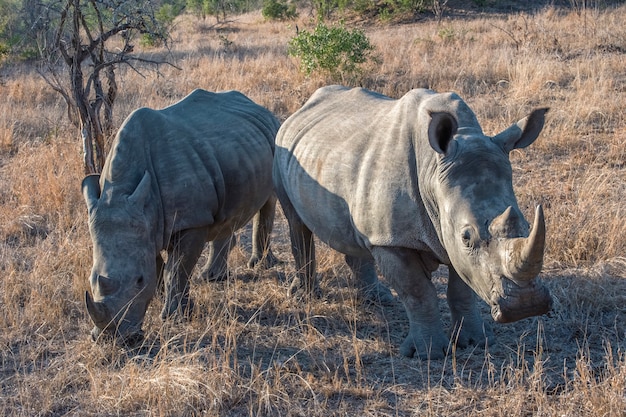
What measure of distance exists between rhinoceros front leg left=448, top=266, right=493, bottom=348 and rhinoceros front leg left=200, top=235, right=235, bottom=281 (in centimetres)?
218

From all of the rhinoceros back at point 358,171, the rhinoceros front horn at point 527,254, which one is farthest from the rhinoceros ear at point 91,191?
the rhinoceros front horn at point 527,254

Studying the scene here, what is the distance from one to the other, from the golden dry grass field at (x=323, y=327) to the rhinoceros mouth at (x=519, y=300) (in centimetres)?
49

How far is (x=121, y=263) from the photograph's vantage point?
190 inches

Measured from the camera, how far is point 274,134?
6750mm

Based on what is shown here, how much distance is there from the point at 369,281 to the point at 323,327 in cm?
66

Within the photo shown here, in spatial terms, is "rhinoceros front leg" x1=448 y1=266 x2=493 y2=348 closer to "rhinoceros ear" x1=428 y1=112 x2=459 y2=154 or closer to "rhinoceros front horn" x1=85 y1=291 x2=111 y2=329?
Answer: "rhinoceros ear" x1=428 y1=112 x2=459 y2=154

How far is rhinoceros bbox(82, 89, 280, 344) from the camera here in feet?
15.9

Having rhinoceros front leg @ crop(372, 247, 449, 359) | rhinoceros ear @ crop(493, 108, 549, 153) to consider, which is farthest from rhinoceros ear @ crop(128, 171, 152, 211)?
rhinoceros ear @ crop(493, 108, 549, 153)

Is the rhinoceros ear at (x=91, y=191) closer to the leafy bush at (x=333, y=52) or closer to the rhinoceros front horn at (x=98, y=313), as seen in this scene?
the rhinoceros front horn at (x=98, y=313)

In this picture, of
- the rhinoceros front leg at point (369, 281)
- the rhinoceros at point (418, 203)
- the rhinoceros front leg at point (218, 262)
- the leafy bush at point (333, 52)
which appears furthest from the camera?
the leafy bush at point (333, 52)

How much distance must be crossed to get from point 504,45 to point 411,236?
34.0 feet

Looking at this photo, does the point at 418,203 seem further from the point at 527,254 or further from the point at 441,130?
the point at 527,254

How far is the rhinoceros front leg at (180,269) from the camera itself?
5.45 meters

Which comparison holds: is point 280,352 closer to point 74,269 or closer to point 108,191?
point 108,191
